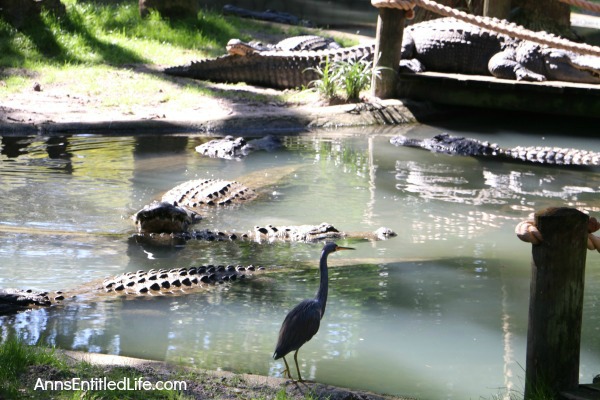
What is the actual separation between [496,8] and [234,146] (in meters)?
5.07

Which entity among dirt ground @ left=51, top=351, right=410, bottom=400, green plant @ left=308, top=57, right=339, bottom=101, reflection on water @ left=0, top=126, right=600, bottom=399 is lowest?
reflection on water @ left=0, top=126, right=600, bottom=399

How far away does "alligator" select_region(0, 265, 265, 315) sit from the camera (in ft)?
14.2

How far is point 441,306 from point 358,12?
17.9m

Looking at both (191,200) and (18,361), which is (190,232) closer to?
(191,200)

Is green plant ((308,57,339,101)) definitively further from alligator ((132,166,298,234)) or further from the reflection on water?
alligator ((132,166,298,234))

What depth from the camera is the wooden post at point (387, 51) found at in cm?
1020

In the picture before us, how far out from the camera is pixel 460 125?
10617 millimetres

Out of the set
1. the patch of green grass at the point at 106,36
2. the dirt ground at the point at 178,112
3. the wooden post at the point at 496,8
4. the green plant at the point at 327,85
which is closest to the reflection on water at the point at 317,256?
the dirt ground at the point at 178,112

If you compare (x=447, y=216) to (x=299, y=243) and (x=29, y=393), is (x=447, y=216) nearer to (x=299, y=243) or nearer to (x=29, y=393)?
(x=299, y=243)

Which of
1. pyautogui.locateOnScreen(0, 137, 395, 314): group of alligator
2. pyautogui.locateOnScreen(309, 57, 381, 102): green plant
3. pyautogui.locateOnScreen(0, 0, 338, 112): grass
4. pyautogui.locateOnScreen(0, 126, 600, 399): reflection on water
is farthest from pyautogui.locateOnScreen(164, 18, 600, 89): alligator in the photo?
pyautogui.locateOnScreen(0, 137, 395, 314): group of alligator

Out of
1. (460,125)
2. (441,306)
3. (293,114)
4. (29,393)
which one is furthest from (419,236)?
(460,125)

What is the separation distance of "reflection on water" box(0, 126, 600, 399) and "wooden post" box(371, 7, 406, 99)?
1692 mm

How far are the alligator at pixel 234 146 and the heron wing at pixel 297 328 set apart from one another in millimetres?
5087

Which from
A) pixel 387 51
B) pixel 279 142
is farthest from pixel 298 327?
pixel 387 51
